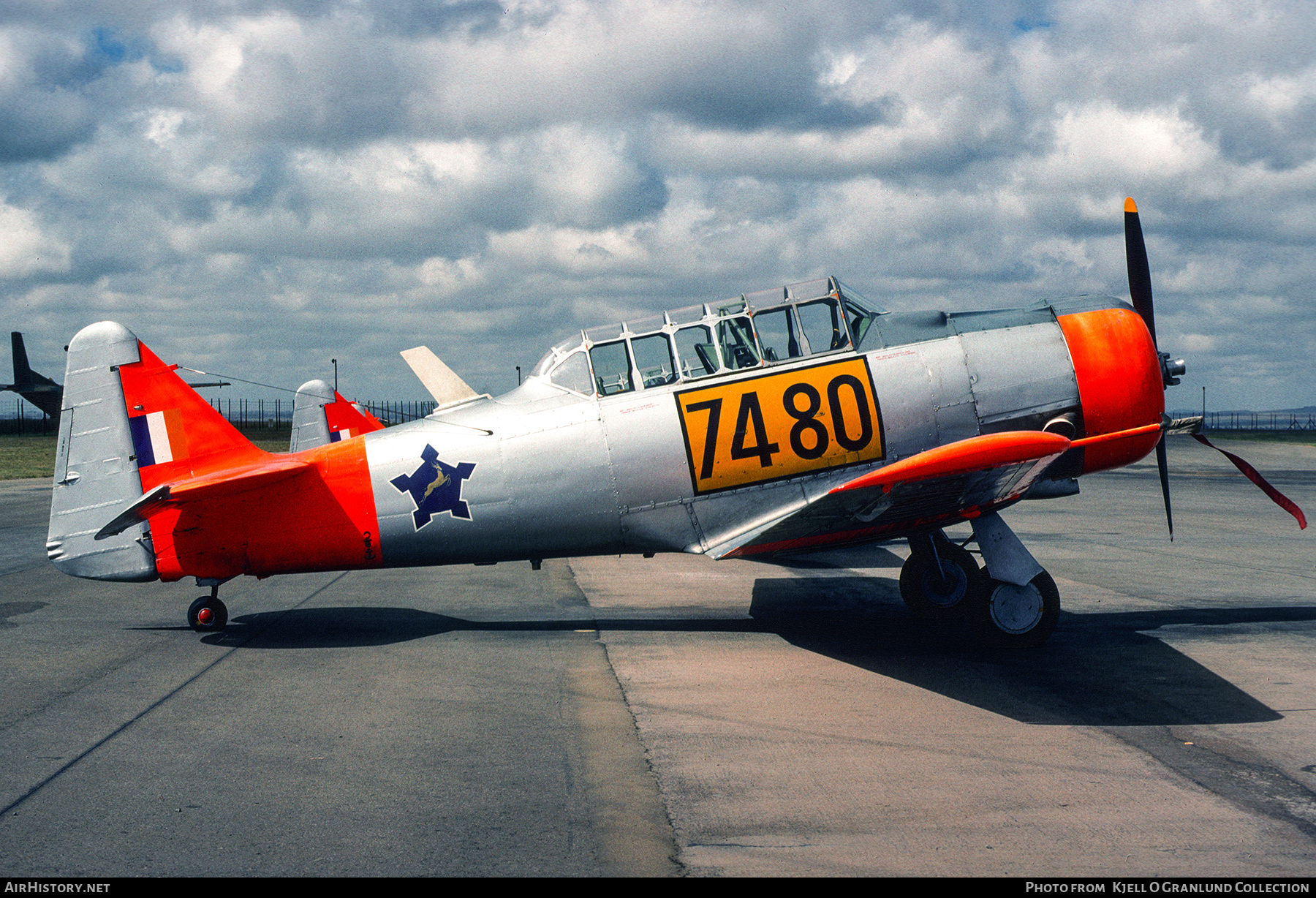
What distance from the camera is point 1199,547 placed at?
1528 centimetres

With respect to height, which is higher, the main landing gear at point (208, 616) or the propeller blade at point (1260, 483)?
the main landing gear at point (208, 616)

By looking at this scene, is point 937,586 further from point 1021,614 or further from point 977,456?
point 977,456

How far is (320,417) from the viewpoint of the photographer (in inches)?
672

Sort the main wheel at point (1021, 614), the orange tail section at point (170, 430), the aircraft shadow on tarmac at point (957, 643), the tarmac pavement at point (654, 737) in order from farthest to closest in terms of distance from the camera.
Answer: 1. the orange tail section at point (170, 430)
2. the main wheel at point (1021, 614)
3. the aircraft shadow on tarmac at point (957, 643)
4. the tarmac pavement at point (654, 737)

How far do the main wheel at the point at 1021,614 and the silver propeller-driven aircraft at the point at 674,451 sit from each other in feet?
0.06

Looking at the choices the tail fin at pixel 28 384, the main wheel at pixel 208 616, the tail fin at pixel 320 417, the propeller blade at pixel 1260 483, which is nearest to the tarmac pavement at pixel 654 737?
the main wheel at pixel 208 616

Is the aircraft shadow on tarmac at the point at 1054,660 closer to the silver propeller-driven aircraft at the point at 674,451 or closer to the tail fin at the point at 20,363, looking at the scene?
the silver propeller-driven aircraft at the point at 674,451

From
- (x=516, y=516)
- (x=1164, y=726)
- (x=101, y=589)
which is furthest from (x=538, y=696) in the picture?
(x=101, y=589)

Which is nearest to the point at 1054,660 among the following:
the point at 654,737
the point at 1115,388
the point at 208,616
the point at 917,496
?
the point at 917,496

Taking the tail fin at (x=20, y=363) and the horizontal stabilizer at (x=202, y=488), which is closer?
the horizontal stabilizer at (x=202, y=488)

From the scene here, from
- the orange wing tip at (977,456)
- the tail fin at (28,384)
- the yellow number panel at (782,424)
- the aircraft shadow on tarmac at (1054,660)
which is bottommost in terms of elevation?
the aircraft shadow on tarmac at (1054,660)

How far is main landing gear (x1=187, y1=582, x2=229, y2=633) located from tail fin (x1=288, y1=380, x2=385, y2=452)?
26.5 ft

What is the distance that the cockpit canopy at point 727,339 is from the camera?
834 cm
